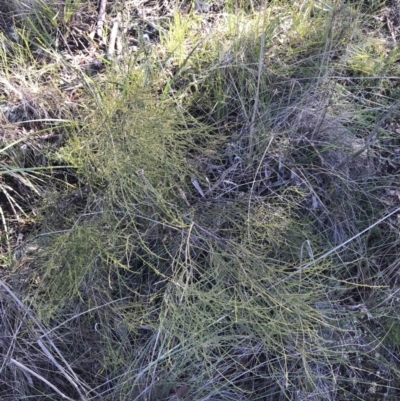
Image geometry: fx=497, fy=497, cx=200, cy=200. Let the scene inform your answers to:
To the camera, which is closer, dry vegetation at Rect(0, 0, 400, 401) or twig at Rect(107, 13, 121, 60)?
dry vegetation at Rect(0, 0, 400, 401)

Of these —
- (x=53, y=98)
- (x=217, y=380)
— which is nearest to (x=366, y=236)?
(x=217, y=380)

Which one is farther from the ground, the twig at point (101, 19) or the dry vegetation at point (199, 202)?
the twig at point (101, 19)

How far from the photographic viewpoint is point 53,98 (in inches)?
72.4

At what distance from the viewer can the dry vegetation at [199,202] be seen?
147 centimetres

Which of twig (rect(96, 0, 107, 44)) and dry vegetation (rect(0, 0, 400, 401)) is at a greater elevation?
twig (rect(96, 0, 107, 44))

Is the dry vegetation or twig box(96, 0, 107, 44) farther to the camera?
twig box(96, 0, 107, 44)

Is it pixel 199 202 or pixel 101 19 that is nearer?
pixel 199 202

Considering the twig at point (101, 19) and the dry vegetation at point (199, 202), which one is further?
the twig at point (101, 19)

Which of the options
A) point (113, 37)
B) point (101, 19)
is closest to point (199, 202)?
point (113, 37)

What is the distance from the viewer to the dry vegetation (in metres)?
1.47

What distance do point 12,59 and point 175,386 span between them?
1.34m

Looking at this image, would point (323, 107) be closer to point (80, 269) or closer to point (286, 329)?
point (286, 329)

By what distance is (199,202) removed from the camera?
1669 mm

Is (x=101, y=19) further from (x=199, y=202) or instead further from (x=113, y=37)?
(x=199, y=202)
